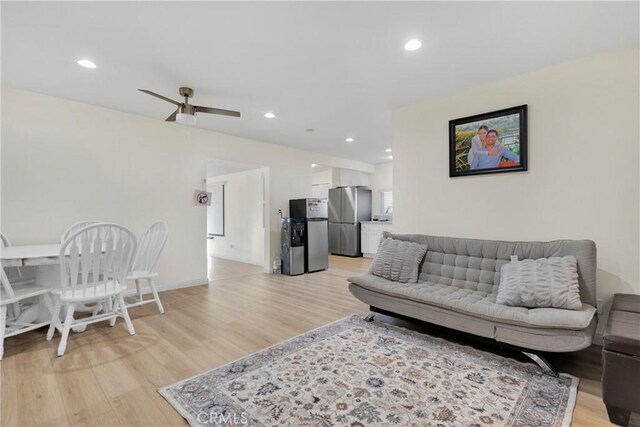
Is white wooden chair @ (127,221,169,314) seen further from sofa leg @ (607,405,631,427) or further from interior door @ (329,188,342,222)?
interior door @ (329,188,342,222)

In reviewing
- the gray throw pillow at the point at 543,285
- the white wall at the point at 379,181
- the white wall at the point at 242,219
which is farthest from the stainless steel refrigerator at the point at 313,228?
the gray throw pillow at the point at 543,285

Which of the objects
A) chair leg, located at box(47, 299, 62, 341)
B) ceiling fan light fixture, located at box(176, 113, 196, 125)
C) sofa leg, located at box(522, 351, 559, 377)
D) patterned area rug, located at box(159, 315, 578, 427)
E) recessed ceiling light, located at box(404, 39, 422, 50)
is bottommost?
patterned area rug, located at box(159, 315, 578, 427)

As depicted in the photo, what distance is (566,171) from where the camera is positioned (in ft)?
8.47

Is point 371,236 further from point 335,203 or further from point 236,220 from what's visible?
point 236,220

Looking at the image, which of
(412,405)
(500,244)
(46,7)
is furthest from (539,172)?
(46,7)

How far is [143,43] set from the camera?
7.36 ft

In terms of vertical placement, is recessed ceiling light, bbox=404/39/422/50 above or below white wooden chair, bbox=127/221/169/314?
above

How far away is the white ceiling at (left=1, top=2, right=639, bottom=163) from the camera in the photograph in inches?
74.7

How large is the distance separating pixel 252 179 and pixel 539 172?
536 cm

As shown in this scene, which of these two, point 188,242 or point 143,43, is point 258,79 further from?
point 188,242

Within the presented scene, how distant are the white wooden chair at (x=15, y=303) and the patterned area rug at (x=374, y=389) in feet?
4.99

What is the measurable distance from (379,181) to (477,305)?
5964 mm

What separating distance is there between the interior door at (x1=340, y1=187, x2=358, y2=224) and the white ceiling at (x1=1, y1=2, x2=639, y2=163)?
3.92 metres

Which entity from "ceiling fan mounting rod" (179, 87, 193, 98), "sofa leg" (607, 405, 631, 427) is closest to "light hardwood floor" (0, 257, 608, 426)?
"sofa leg" (607, 405, 631, 427)
